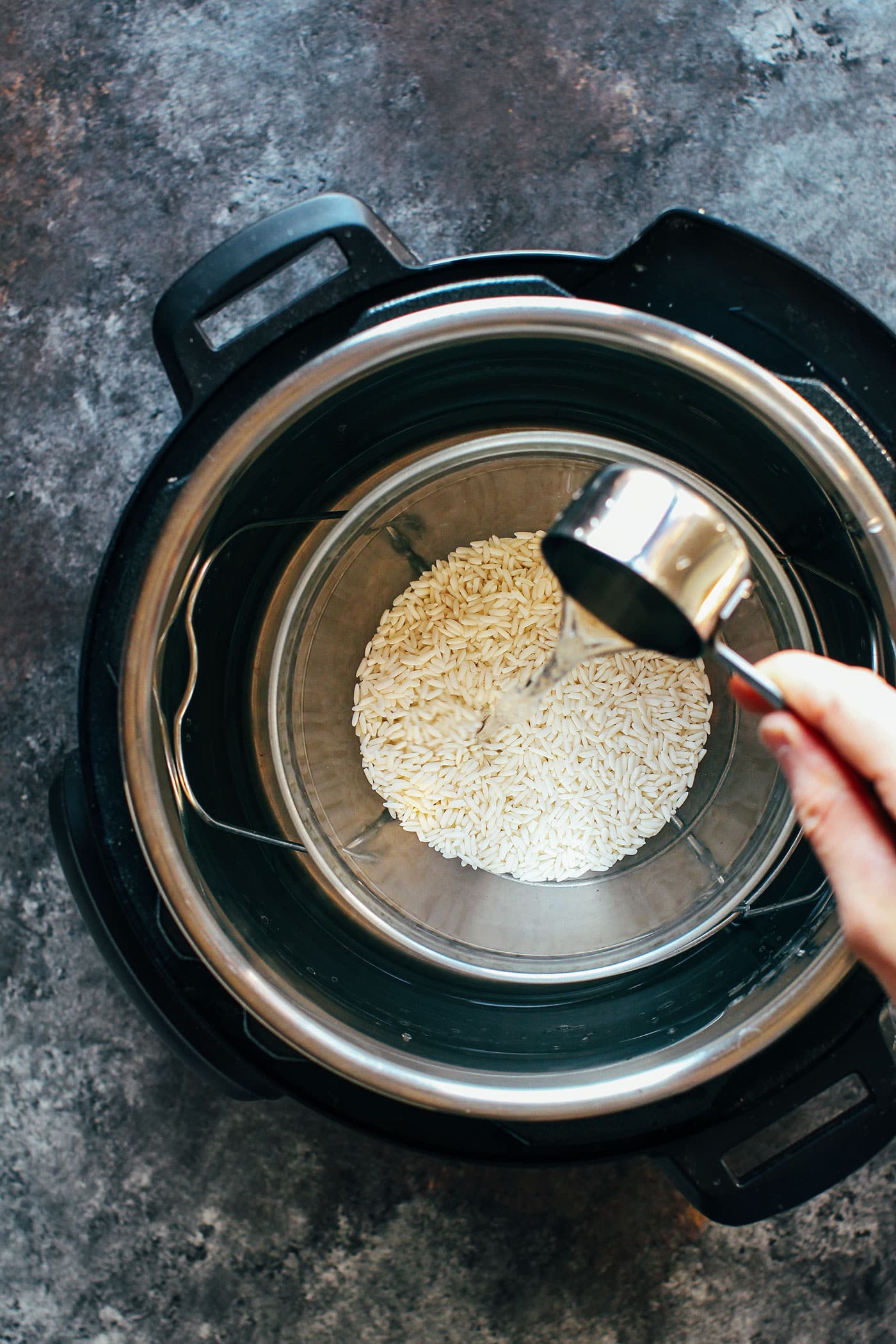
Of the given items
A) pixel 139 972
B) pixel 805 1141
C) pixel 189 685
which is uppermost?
pixel 189 685

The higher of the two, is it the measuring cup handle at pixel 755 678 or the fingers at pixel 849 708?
the fingers at pixel 849 708

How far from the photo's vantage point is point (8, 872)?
42.2 inches

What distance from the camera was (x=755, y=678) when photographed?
2.09 ft

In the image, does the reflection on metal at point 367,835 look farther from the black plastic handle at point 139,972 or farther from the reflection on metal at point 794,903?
the reflection on metal at point 794,903

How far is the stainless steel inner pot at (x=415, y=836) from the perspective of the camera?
91cm

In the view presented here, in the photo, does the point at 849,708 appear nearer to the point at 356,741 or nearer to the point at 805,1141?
the point at 805,1141

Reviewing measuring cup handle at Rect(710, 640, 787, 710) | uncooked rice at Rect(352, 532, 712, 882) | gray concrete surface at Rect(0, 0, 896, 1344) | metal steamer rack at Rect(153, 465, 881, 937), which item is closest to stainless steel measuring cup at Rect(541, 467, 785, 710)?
measuring cup handle at Rect(710, 640, 787, 710)

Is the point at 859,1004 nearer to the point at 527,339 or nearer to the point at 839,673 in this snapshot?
the point at 839,673

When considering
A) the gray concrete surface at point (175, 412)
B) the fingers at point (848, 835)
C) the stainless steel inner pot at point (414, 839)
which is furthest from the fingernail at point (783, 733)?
the gray concrete surface at point (175, 412)

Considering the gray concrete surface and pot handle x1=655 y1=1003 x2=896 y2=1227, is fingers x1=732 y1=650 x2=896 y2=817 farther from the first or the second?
the gray concrete surface

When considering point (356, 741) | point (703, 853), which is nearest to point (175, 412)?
point (356, 741)

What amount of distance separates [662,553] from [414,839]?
0.45 m

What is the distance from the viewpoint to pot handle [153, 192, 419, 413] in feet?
2.26

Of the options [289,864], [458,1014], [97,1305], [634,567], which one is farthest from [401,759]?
[97,1305]
